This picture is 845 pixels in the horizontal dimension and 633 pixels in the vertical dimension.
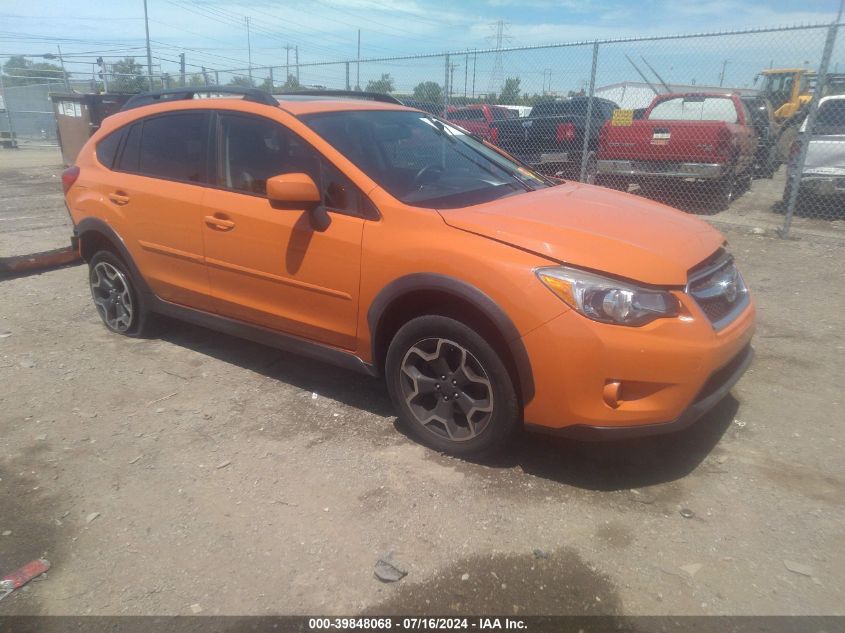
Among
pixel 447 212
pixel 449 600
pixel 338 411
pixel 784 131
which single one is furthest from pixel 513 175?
pixel 784 131

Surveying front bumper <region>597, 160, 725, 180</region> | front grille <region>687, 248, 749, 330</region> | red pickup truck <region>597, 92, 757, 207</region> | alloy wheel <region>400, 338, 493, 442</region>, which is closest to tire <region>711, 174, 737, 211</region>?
red pickup truck <region>597, 92, 757, 207</region>

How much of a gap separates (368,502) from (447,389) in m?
0.66

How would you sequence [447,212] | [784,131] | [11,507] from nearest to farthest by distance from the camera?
[11,507] → [447,212] → [784,131]

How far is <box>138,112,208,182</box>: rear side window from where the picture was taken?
3893 millimetres

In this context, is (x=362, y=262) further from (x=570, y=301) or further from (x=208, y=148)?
(x=208, y=148)

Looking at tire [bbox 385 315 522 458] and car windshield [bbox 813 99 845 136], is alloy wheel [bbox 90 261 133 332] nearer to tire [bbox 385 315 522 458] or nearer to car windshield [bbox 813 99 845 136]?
tire [bbox 385 315 522 458]

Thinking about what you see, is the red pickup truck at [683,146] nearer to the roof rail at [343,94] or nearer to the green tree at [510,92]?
the green tree at [510,92]

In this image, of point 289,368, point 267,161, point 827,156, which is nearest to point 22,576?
point 289,368

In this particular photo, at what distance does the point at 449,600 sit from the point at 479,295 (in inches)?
49.6

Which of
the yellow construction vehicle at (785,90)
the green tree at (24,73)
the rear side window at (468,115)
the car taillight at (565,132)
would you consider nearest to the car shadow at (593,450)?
the car taillight at (565,132)

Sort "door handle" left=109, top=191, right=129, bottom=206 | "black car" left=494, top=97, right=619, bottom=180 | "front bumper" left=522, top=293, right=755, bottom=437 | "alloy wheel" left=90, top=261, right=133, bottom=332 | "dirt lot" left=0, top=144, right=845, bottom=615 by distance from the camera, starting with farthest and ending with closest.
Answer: "black car" left=494, top=97, right=619, bottom=180
"alloy wheel" left=90, top=261, right=133, bottom=332
"door handle" left=109, top=191, right=129, bottom=206
"front bumper" left=522, top=293, right=755, bottom=437
"dirt lot" left=0, top=144, right=845, bottom=615

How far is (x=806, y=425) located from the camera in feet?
11.2

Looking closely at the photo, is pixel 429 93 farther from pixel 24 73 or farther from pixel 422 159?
pixel 24 73

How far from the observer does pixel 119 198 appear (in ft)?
14.1
